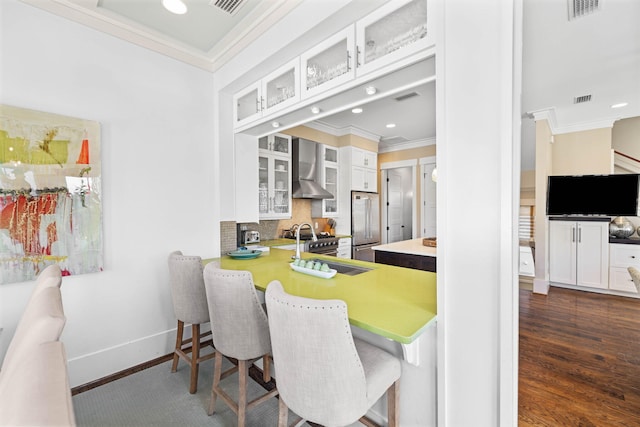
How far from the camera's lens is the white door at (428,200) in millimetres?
5762

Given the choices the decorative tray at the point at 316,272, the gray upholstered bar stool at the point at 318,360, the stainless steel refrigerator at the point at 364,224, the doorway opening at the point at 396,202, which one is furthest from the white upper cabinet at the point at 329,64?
the doorway opening at the point at 396,202

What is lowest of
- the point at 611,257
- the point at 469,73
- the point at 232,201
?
the point at 611,257

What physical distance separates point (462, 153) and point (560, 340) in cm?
295

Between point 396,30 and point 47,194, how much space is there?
2532 millimetres

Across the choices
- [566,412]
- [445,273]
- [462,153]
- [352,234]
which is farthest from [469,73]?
[352,234]

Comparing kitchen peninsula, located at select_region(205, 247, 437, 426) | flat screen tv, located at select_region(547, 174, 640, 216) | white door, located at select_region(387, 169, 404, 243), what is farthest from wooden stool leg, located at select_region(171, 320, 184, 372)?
flat screen tv, located at select_region(547, 174, 640, 216)

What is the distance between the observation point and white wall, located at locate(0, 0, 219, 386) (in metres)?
1.96

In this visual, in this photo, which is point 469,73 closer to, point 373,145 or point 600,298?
point 373,145

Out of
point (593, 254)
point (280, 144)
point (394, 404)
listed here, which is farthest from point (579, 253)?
point (280, 144)

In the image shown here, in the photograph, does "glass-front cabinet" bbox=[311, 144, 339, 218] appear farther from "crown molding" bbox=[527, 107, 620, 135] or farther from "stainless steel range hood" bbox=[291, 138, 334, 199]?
"crown molding" bbox=[527, 107, 620, 135]

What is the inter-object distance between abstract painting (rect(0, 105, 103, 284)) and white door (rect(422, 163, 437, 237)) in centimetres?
532

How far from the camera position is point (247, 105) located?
2.87 meters

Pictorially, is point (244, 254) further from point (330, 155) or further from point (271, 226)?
point (330, 155)

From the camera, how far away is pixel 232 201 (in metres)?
3.03
